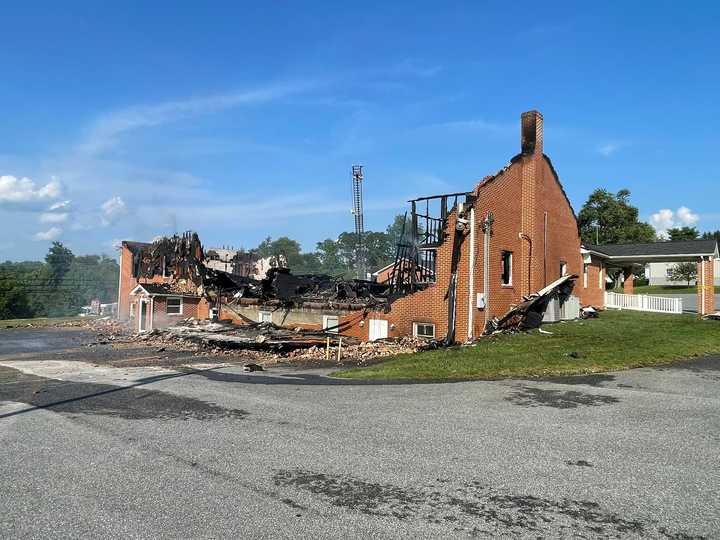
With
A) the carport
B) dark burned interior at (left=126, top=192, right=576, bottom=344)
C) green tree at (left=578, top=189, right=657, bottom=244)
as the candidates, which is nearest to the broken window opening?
dark burned interior at (left=126, top=192, right=576, bottom=344)

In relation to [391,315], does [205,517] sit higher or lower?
lower

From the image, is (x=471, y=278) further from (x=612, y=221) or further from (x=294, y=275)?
(x=612, y=221)

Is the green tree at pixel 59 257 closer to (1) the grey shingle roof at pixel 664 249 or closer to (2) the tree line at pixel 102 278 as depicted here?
(2) the tree line at pixel 102 278

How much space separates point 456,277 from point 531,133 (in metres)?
8.03

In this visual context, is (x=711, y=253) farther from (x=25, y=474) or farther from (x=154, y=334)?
(x=25, y=474)

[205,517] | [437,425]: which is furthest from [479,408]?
[205,517]

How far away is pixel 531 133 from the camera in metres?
21.3

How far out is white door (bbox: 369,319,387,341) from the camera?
1881 centimetres

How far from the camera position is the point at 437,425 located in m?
7.63

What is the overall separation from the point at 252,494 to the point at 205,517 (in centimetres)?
61

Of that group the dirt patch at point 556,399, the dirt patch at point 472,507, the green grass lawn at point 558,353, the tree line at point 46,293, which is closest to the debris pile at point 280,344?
the green grass lawn at point 558,353

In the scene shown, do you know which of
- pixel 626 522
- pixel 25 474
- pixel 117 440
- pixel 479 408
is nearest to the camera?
pixel 626 522

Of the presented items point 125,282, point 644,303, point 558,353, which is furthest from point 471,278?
point 125,282

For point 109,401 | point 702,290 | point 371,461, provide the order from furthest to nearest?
point 702,290 → point 109,401 → point 371,461
